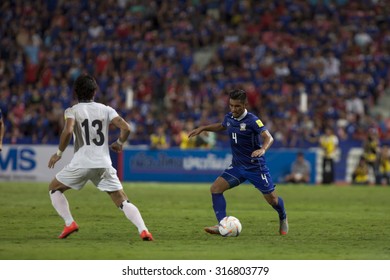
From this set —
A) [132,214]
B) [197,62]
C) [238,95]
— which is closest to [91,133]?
[132,214]

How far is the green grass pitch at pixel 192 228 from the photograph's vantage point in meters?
10.7

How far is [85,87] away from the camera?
37.5 ft

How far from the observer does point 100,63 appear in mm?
34594

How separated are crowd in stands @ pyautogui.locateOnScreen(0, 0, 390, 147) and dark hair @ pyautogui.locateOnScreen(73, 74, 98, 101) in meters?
17.8

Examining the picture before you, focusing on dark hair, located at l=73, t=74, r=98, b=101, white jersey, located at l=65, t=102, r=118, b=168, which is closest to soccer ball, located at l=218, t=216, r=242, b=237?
white jersey, located at l=65, t=102, r=118, b=168

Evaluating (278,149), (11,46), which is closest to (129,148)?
(278,149)

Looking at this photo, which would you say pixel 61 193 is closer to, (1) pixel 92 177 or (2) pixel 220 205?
(1) pixel 92 177

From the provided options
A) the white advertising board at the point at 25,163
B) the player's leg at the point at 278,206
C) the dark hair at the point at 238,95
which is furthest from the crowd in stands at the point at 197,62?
the dark hair at the point at 238,95

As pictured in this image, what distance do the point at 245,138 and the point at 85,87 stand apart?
257 cm

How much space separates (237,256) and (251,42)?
25.0 metres

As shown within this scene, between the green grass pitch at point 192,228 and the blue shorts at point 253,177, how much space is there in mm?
716

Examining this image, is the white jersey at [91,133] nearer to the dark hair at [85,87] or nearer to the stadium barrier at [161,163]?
the dark hair at [85,87]

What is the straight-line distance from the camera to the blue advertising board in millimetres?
28734

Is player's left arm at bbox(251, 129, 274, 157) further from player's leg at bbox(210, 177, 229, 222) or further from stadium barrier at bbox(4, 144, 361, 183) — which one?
stadium barrier at bbox(4, 144, 361, 183)
